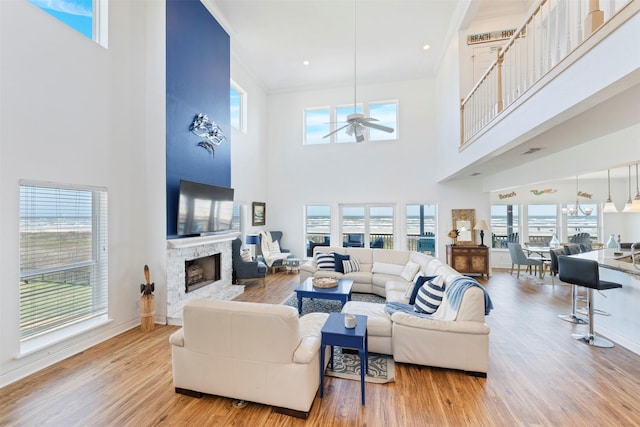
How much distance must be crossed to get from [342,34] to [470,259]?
6135 millimetres

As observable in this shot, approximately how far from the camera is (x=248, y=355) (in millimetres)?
2139

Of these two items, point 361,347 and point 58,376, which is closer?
point 361,347

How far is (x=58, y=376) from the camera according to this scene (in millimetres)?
2688

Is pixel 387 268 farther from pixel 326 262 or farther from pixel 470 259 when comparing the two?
pixel 470 259

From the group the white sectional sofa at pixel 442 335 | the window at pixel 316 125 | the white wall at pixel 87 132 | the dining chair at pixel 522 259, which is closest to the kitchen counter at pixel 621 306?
the white sectional sofa at pixel 442 335

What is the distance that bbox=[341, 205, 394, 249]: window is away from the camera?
26.5ft

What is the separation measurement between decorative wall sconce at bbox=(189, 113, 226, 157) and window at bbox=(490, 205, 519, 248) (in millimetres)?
8003

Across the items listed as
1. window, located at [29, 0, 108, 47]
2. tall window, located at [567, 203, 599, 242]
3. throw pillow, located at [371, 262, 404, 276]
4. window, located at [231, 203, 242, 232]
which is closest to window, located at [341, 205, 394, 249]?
throw pillow, located at [371, 262, 404, 276]

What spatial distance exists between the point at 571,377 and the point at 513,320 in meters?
1.49

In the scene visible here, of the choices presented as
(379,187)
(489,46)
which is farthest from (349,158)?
(489,46)

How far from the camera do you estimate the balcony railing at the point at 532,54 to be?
2.09 metres

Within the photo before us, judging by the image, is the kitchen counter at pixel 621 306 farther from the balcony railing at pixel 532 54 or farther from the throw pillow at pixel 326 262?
the throw pillow at pixel 326 262

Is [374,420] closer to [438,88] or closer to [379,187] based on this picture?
[379,187]

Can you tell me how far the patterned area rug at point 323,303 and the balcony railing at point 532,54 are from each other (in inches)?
128
